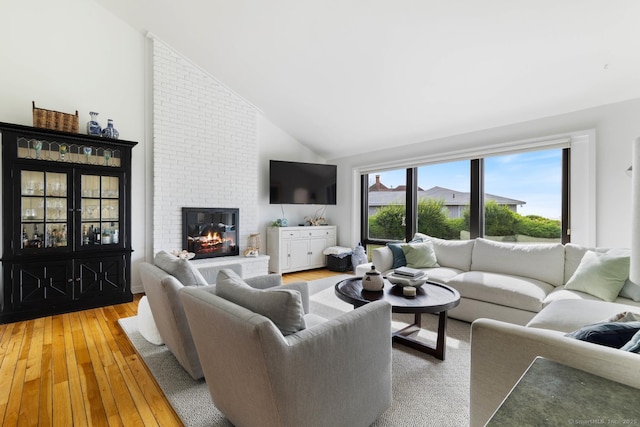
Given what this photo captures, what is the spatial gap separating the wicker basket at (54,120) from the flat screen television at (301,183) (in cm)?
271

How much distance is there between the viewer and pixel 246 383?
4.17ft

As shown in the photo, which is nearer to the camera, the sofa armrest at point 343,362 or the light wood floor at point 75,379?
the sofa armrest at point 343,362

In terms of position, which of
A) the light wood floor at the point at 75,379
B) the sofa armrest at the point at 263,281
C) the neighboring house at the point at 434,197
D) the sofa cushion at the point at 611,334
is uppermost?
the neighboring house at the point at 434,197

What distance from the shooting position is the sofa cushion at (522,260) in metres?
3.06

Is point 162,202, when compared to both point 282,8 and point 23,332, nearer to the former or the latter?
point 23,332

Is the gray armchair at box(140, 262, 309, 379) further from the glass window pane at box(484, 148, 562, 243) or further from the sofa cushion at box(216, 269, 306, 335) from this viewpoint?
the glass window pane at box(484, 148, 562, 243)

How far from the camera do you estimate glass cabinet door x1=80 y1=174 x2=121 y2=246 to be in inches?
142

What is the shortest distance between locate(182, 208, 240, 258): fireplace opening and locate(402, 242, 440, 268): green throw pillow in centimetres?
274

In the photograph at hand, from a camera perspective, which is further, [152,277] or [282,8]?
[282,8]

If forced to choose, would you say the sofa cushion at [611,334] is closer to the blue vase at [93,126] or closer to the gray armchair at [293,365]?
the gray armchair at [293,365]

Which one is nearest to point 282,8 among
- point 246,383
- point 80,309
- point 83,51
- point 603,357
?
point 83,51

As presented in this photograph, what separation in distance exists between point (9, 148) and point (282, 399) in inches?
152

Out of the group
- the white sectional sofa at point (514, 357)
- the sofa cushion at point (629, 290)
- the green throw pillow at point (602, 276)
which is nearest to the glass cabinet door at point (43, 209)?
the white sectional sofa at point (514, 357)

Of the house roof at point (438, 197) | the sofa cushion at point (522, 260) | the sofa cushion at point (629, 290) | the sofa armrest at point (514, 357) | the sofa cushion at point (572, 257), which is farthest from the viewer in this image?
the house roof at point (438, 197)
